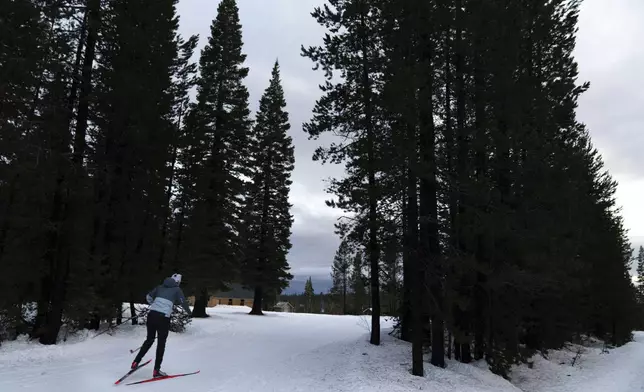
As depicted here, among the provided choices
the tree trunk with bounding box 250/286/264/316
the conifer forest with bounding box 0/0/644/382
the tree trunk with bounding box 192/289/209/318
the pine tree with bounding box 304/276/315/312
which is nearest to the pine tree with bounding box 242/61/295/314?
the tree trunk with bounding box 250/286/264/316

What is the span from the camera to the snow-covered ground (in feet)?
25.4

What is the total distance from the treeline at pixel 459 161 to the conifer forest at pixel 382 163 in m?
0.07

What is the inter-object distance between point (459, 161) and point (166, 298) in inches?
342

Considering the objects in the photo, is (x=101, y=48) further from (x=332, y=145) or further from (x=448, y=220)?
(x=448, y=220)

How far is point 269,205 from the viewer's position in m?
32.4

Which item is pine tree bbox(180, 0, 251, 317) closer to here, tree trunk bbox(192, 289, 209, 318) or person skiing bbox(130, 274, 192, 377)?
tree trunk bbox(192, 289, 209, 318)

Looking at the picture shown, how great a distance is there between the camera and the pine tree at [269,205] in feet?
101

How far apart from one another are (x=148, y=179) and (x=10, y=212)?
4933 mm

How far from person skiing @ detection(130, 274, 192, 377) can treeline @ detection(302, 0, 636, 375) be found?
533cm

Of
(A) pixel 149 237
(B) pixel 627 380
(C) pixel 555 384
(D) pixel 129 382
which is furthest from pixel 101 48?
(B) pixel 627 380

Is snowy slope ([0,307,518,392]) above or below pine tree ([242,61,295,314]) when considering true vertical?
below

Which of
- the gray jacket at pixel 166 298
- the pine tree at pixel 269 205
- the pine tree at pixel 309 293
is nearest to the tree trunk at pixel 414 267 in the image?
the gray jacket at pixel 166 298

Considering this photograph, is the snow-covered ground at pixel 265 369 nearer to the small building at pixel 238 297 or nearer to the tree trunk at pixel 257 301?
the tree trunk at pixel 257 301

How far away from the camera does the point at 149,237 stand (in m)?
17.0
